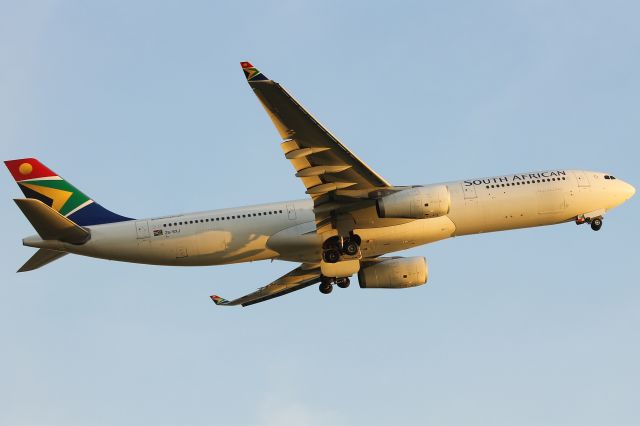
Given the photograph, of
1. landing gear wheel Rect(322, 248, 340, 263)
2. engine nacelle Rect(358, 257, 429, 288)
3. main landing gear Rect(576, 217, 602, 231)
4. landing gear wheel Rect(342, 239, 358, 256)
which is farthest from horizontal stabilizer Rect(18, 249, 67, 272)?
main landing gear Rect(576, 217, 602, 231)

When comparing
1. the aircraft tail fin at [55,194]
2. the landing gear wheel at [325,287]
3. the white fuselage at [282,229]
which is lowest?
the landing gear wheel at [325,287]

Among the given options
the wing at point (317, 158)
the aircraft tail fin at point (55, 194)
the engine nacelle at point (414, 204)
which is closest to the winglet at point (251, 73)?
the wing at point (317, 158)

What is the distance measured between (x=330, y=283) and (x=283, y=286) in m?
3.14

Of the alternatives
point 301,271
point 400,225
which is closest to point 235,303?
point 301,271

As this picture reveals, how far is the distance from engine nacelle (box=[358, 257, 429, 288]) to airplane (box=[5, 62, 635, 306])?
3.66ft

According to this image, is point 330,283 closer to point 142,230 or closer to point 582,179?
point 142,230

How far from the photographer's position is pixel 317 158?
41.5 m

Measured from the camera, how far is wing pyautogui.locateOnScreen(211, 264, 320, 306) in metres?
52.5

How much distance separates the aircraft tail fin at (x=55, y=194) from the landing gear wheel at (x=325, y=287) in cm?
1135

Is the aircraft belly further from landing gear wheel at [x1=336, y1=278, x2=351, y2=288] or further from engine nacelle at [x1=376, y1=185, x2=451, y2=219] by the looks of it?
landing gear wheel at [x1=336, y1=278, x2=351, y2=288]

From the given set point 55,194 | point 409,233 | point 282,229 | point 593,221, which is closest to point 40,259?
point 55,194

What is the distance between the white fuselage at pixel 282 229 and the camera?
4597cm

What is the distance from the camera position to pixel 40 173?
48.3m

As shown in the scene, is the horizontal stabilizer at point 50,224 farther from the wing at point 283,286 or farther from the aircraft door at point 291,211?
the wing at point 283,286
